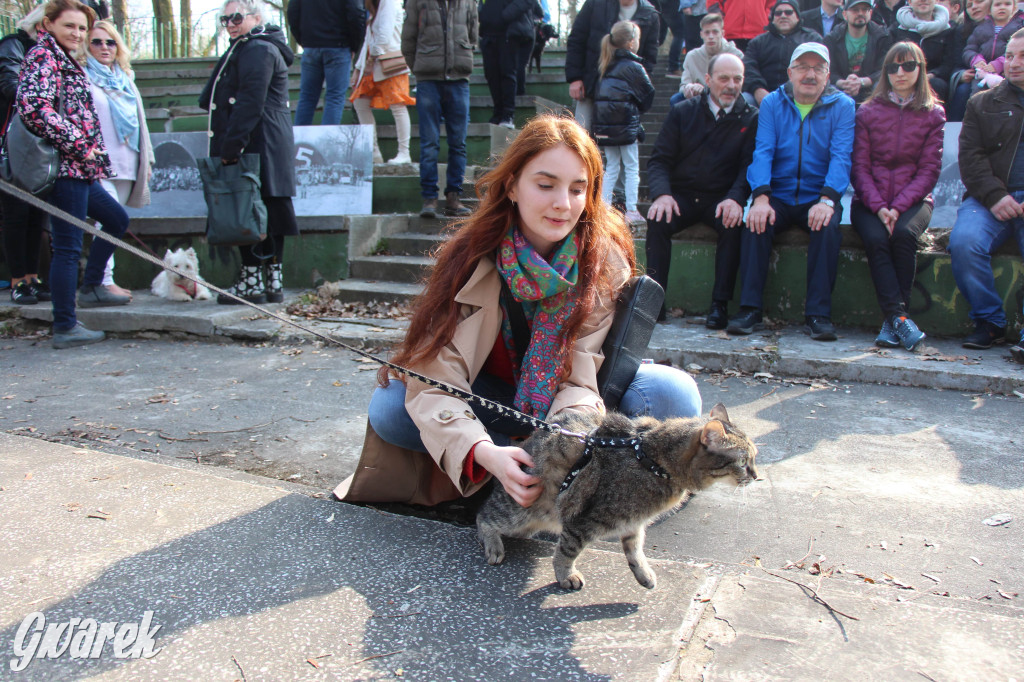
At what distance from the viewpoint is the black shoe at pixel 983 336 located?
18.2 feet

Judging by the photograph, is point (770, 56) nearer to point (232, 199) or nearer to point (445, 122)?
point (445, 122)

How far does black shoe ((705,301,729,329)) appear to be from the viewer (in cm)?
620

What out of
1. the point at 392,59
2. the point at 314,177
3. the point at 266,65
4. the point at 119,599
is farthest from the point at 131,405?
the point at 392,59

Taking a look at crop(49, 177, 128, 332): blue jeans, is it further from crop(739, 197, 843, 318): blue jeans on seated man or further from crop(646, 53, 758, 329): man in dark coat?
crop(739, 197, 843, 318): blue jeans on seated man

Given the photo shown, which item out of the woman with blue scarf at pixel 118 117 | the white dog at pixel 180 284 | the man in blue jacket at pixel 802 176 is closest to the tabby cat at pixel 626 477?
the man in blue jacket at pixel 802 176

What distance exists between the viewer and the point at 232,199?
252 inches

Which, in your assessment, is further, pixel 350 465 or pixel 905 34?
pixel 905 34

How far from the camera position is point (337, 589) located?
8.04 ft

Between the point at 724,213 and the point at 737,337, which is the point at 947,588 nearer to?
the point at 737,337

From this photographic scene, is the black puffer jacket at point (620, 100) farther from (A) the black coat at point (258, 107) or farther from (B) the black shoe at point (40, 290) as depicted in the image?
(B) the black shoe at point (40, 290)

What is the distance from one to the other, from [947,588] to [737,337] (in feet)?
11.5

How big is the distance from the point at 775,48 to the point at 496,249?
269 inches

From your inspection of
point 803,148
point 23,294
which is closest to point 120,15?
point 23,294

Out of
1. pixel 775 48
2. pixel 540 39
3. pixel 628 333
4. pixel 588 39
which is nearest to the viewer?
pixel 628 333
